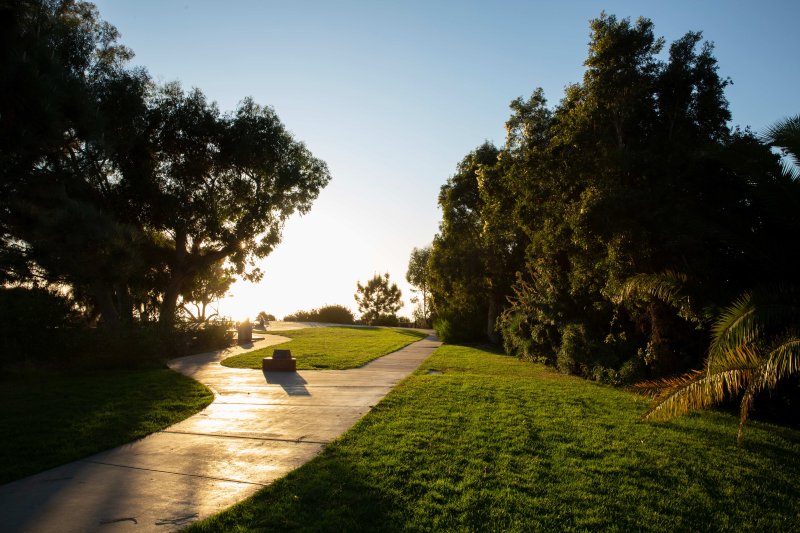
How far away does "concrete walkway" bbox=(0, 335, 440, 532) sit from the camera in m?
3.88

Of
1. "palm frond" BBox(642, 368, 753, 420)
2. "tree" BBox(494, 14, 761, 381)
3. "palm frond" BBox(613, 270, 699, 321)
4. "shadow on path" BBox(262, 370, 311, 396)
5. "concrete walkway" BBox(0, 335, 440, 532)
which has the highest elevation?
"tree" BBox(494, 14, 761, 381)

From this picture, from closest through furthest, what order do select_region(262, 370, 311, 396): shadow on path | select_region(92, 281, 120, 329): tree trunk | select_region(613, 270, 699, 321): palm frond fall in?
select_region(613, 270, 699, 321): palm frond → select_region(262, 370, 311, 396): shadow on path → select_region(92, 281, 120, 329): tree trunk

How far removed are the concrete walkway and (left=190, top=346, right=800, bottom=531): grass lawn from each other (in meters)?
0.38

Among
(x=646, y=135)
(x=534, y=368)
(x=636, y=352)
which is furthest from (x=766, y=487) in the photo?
(x=534, y=368)

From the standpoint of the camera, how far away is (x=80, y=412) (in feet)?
24.5

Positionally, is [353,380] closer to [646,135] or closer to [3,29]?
[646,135]

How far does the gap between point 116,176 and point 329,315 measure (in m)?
31.1

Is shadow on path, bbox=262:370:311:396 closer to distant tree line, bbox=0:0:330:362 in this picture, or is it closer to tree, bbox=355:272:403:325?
distant tree line, bbox=0:0:330:362

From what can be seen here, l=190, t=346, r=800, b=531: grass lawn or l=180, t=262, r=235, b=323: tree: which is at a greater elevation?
l=180, t=262, r=235, b=323: tree

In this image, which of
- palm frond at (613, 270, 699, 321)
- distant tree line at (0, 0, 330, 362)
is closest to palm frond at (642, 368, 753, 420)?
palm frond at (613, 270, 699, 321)

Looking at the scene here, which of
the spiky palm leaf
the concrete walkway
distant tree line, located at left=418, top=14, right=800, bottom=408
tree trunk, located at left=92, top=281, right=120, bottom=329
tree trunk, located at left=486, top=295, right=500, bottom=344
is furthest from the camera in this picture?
tree trunk, located at left=486, top=295, right=500, bottom=344

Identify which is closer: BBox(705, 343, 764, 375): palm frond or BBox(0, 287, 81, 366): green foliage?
BBox(705, 343, 764, 375): palm frond

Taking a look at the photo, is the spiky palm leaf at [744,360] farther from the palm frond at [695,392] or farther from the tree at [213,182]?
the tree at [213,182]

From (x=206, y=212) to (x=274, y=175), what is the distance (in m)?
3.22
